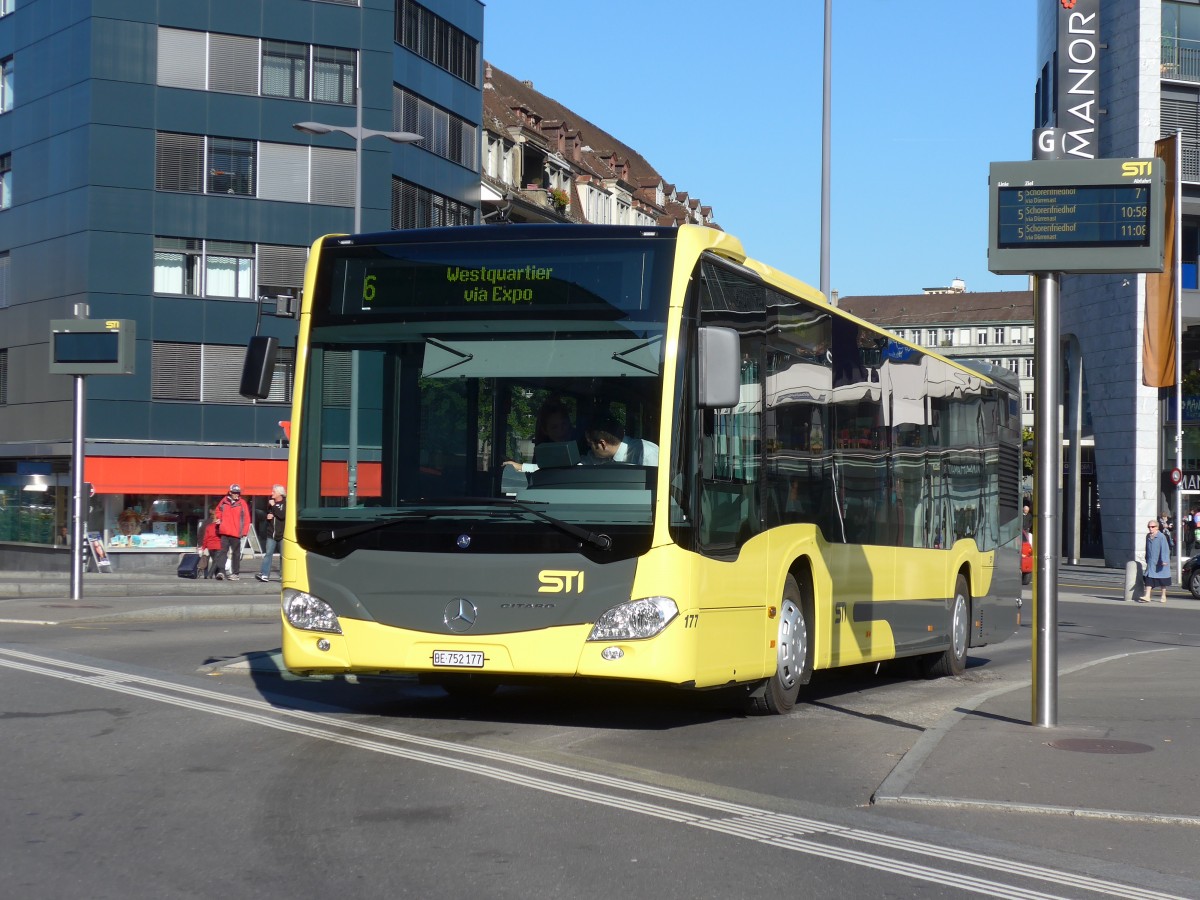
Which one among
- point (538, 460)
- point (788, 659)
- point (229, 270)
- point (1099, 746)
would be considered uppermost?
point (229, 270)

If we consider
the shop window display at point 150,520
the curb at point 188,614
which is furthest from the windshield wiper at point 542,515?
the shop window display at point 150,520

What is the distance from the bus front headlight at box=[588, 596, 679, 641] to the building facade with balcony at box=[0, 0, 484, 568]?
117 feet

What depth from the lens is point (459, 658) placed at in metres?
10.0

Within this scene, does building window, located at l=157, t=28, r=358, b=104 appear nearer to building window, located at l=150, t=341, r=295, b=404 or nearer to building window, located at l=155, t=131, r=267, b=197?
building window, located at l=155, t=131, r=267, b=197

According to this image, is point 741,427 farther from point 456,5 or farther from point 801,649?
point 456,5

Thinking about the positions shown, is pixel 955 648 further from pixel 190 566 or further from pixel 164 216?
pixel 164 216

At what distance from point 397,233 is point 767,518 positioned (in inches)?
117

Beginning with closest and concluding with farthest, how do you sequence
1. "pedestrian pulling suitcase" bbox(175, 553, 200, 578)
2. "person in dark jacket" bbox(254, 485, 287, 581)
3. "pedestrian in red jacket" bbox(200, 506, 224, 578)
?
"person in dark jacket" bbox(254, 485, 287, 581)
"pedestrian in red jacket" bbox(200, 506, 224, 578)
"pedestrian pulling suitcase" bbox(175, 553, 200, 578)

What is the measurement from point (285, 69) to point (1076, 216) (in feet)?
133

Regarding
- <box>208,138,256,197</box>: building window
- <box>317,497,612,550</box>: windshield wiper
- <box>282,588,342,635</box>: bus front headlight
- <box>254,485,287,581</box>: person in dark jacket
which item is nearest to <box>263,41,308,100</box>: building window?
<box>208,138,256,197</box>: building window

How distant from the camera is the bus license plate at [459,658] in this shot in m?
10.0

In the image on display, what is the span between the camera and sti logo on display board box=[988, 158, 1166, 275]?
34.1 feet

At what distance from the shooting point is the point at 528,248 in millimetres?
10336

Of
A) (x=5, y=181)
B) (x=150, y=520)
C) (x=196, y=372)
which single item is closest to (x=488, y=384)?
(x=150, y=520)
